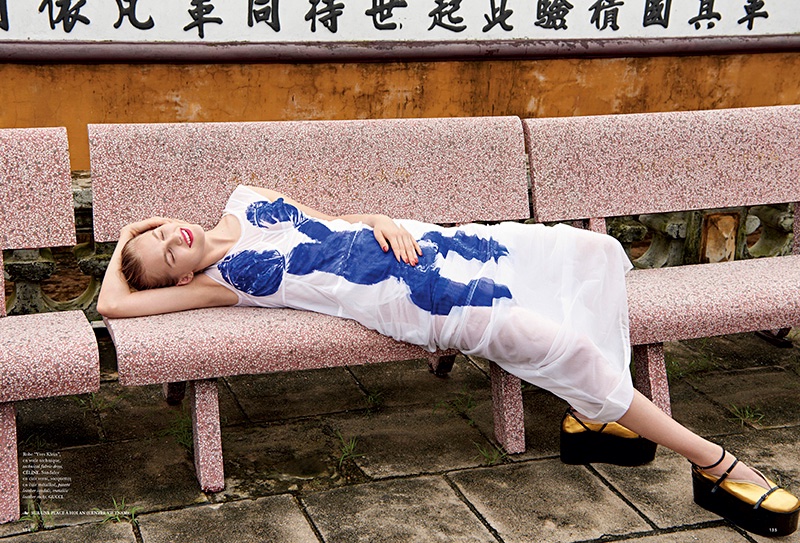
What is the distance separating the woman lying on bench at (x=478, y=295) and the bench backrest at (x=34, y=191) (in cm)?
30

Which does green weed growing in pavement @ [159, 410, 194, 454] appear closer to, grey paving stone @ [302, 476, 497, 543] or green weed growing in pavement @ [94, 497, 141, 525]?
green weed growing in pavement @ [94, 497, 141, 525]

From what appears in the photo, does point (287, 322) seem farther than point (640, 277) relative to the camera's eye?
No

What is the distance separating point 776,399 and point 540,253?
1501mm

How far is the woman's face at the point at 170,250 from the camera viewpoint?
127 inches

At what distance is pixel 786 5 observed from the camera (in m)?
5.28

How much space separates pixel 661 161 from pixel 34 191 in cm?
265

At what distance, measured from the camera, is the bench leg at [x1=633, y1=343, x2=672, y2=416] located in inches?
144

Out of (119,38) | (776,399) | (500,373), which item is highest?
(119,38)

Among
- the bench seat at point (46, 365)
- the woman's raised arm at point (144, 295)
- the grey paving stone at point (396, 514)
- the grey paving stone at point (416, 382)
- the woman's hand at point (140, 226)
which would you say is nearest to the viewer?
the bench seat at point (46, 365)

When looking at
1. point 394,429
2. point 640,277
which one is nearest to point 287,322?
point 394,429

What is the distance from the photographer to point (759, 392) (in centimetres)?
420

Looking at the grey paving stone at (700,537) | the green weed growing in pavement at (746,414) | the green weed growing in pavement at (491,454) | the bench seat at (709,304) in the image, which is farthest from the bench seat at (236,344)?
the green weed growing in pavement at (746,414)

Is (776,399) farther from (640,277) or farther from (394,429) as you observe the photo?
(394,429)

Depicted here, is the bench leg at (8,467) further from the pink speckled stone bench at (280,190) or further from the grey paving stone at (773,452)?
the grey paving stone at (773,452)
